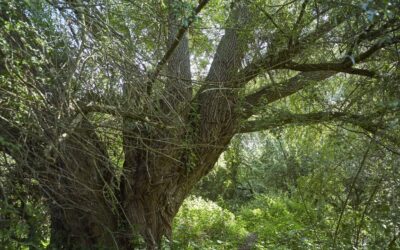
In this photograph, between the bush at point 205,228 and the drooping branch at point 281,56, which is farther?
the bush at point 205,228

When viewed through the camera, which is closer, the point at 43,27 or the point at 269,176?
the point at 43,27

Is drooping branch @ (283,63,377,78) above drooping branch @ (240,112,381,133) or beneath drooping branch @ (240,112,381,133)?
above

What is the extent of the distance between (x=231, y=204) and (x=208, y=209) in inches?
170

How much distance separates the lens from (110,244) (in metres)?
4.89

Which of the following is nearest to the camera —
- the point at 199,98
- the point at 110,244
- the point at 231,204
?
the point at 110,244

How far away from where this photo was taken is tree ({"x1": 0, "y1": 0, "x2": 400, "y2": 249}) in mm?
2895

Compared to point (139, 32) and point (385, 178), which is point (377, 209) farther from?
point (139, 32)

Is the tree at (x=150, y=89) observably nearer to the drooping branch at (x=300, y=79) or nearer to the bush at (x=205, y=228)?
the drooping branch at (x=300, y=79)

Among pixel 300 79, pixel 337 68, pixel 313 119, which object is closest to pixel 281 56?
pixel 300 79

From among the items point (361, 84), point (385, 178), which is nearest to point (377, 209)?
point (385, 178)

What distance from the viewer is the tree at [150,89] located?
2.89m

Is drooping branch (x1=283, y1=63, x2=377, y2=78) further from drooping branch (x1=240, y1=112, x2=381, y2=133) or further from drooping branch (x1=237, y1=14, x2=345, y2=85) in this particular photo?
drooping branch (x1=240, y1=112, x2=381, y2=133)

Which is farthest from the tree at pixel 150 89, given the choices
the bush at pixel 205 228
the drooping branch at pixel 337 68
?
the bush at pixel 205 228

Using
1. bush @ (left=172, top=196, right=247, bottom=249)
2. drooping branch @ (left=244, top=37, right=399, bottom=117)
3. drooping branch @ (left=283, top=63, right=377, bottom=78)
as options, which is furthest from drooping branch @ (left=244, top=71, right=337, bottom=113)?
bush @ (left=172, top=196, right=247, bottom=249)
